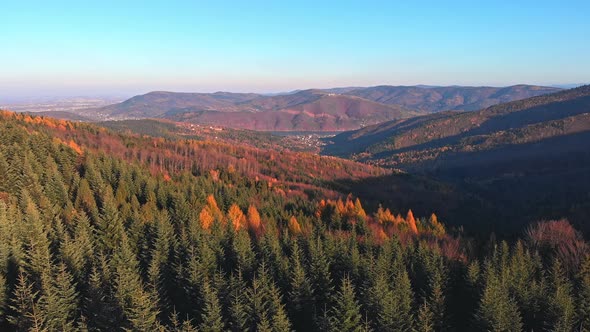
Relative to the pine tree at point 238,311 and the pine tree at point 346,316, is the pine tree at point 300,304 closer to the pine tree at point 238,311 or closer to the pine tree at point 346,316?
the pine tree at point 238,311

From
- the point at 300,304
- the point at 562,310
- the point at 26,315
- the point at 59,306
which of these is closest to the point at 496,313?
the point at 562,310

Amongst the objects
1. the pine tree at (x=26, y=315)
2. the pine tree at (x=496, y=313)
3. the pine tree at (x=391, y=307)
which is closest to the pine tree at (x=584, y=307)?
the pine tree at (x=496, y=313)

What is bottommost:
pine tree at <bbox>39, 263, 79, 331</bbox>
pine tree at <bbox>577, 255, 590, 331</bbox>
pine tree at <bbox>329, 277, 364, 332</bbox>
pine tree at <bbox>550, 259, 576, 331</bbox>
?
pine tree at <bbox>577, 255, 590, 331</bbox>

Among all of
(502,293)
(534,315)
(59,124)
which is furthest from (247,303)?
(59,124)

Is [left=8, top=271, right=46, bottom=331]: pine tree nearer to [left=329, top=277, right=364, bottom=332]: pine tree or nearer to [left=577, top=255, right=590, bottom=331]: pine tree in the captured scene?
[left=329, top=277, right=364, bottom=332]: pine tree

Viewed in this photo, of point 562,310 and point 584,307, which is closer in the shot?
point 562,310

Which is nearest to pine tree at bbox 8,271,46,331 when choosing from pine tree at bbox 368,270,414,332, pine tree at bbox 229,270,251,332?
pine tree at bbox 229,270,251,332

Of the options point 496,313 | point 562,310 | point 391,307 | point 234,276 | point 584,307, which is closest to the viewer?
point 391,307

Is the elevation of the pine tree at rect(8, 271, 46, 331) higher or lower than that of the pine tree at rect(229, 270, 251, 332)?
higher

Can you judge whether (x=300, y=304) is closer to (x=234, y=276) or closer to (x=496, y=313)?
(x=234, y=276)

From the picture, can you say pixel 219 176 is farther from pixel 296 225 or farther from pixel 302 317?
pixel 302 317

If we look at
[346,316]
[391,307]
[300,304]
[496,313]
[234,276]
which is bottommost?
[300,304]
